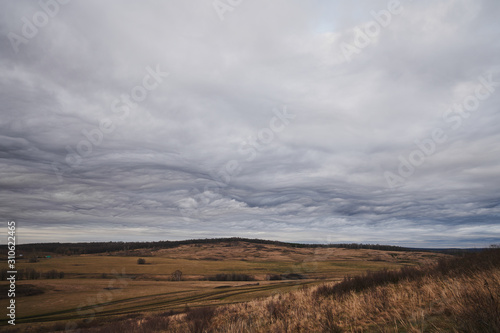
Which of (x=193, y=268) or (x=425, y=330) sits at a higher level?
(x=425, y=330)

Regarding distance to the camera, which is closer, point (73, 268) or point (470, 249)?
point (470, 249)

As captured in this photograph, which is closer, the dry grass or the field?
the dry grass

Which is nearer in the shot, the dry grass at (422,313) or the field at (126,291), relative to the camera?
the dry grass at (422,313)

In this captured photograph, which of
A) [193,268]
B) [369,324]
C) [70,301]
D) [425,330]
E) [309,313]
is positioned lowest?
[193,268]

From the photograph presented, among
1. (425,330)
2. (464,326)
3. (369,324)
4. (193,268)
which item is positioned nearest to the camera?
(464,326)

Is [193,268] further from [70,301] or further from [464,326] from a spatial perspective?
[464,326]

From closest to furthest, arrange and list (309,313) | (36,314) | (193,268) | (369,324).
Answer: (369,324) < (309,313) < (36,314) < (193,268)

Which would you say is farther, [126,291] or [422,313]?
[126,291]

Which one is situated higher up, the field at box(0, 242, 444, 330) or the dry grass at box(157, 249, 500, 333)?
the dry grass at box(157, 249, 500, 333)

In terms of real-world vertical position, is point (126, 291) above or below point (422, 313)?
below

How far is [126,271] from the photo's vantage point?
15412 cm

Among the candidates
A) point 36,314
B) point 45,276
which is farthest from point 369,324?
point 45,276

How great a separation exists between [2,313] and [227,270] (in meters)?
104

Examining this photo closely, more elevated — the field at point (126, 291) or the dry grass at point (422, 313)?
the dry grass at point (422, 313)
